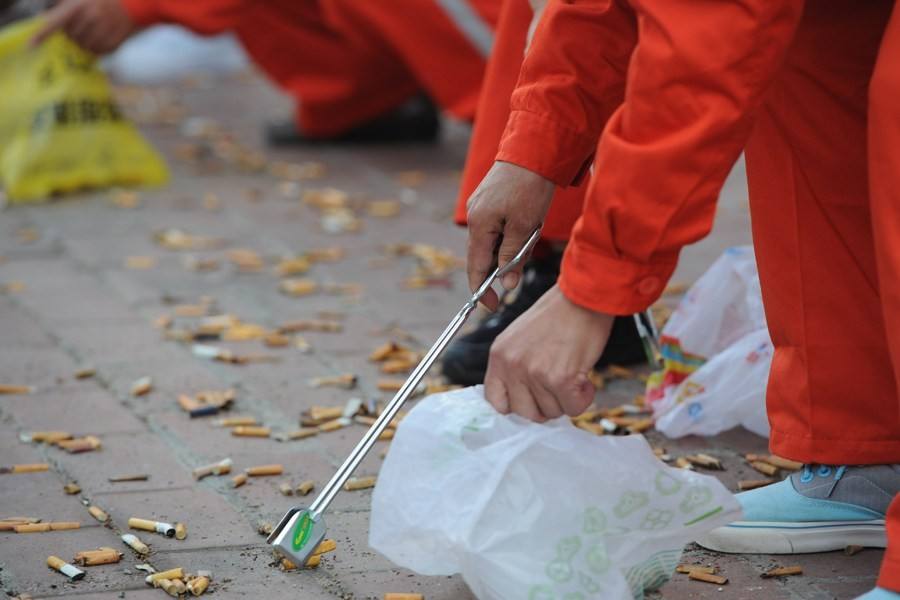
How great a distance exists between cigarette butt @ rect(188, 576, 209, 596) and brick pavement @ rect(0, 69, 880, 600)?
21 mm

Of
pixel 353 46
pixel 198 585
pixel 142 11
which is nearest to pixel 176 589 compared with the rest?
pixel 198 585

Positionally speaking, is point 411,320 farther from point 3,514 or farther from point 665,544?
point 665,544

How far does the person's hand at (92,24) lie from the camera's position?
436cm

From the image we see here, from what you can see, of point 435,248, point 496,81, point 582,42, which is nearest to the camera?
point 582,42

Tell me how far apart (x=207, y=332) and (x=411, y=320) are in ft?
1.60

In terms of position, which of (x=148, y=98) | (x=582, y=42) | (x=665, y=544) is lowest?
(x=148, y=98)

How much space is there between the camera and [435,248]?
388 cm

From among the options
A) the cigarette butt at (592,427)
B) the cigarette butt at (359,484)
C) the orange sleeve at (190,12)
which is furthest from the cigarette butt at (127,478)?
the orange sleeve at (190,12)

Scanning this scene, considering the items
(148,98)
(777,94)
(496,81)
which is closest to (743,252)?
(496,81)

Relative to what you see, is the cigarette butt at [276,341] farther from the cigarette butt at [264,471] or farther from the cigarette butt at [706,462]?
the cigarette butt at [706,462]

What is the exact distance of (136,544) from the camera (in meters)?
2.01

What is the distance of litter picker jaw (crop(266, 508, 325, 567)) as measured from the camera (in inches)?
70.1

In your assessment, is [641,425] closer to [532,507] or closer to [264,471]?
[264,471]

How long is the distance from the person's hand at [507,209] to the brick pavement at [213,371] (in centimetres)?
49
